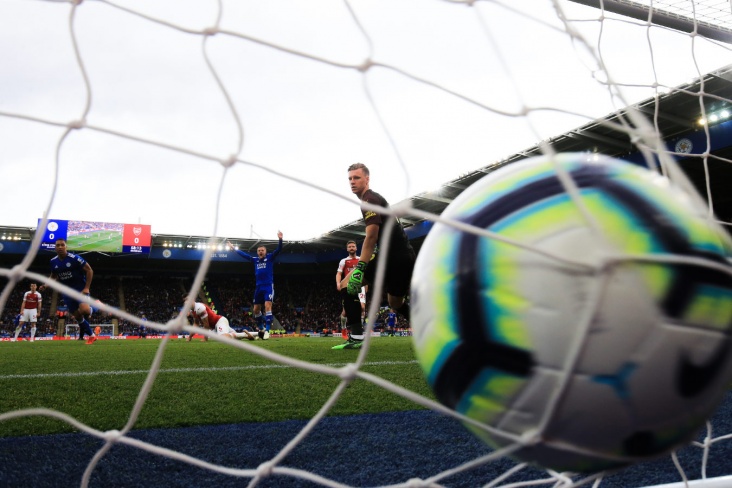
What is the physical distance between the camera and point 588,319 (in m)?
0.83

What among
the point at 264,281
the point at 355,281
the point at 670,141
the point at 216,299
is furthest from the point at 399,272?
the point at 216,299

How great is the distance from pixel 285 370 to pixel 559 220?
11.1 ft

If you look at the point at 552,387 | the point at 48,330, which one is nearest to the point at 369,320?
the point at 552,387

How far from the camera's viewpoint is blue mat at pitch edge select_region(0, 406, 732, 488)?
4.82 feet

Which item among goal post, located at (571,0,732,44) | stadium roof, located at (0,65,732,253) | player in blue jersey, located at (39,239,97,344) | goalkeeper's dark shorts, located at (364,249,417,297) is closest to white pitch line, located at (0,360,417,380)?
goalkeeper's dark shorts, located at (364,249,417,297)

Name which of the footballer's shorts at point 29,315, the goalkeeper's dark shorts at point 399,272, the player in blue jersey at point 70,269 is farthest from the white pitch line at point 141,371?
the footballer's shorts at point 29,315

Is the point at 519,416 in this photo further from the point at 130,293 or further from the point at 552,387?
the point at 130,293

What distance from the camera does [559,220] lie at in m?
0.92

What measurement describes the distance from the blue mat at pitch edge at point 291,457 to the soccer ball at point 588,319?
25.3 inches

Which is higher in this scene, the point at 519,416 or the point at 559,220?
the point at 559,220

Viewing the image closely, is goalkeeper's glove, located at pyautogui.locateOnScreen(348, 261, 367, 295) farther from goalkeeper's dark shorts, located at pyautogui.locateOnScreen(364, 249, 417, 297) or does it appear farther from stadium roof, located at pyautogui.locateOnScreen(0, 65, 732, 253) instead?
stadium roof, located at pyautogui.locateOnScreen(0, 65, 732, 253)

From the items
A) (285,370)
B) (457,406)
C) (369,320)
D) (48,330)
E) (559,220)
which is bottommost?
(48,330)

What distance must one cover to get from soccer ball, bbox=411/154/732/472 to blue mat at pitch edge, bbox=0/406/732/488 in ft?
2.11

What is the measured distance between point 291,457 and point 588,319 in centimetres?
117
